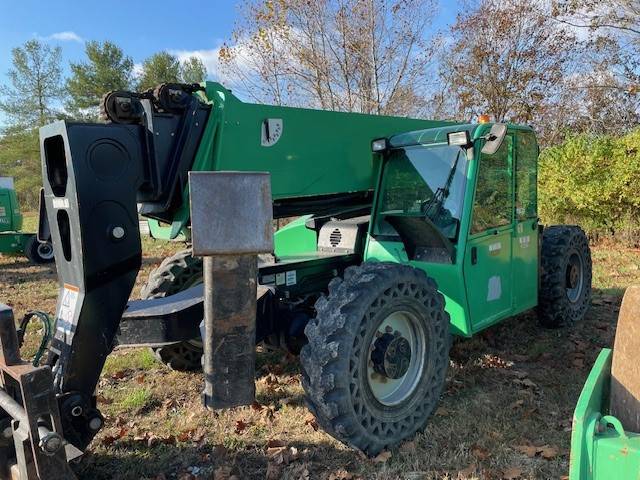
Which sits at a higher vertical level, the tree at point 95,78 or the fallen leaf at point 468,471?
the tree at point 95,78

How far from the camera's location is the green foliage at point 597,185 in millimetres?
11312

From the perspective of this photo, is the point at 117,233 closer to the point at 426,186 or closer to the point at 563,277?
the point at 426,186

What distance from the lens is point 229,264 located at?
256 cm

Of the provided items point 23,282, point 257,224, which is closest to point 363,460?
point 257,224

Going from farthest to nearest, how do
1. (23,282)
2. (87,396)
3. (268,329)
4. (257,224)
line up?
1. (23,282)
2. (268,329)
3. (87,396)
4. (257,224)

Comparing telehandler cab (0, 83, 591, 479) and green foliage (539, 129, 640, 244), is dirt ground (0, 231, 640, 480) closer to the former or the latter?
telehandler cab (0, 83, 591, 479)

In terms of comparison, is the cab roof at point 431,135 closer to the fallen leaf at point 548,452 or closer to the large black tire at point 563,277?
the large black tire at point 563,277

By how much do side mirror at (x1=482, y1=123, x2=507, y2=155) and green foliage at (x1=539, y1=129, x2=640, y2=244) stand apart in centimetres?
887

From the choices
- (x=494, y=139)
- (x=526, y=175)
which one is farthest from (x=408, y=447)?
(x=526, y=175)

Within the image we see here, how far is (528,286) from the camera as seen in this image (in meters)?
5.04

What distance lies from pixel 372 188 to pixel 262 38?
13.6 m

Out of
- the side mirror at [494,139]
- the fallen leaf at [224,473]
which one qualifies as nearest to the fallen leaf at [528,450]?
the fallen leaf at [224,473]

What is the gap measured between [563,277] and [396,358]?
2980 millimetres

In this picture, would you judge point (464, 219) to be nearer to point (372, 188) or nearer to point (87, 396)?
point (372, 188)
